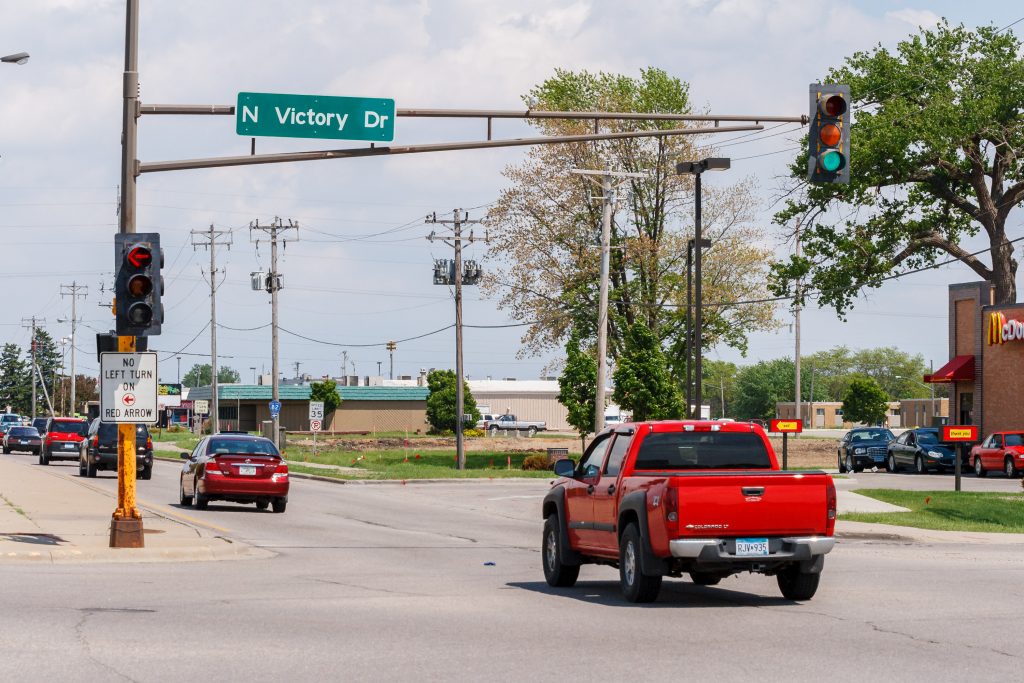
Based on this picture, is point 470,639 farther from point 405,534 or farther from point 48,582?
point 405,534

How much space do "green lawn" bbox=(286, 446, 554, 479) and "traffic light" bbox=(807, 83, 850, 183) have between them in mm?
28079

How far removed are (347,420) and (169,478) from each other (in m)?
80.6

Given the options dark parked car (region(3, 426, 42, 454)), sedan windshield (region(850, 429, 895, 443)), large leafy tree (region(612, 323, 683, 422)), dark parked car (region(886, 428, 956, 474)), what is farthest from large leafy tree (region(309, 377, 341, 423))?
dark parked car (region(886, 428, 956, 474))

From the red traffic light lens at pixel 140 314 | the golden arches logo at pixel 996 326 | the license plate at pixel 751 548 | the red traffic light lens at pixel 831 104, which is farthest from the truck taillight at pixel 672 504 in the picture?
the golden arches logo at pixel 996 326

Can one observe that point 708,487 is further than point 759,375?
No

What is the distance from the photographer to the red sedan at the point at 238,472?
2859 cm

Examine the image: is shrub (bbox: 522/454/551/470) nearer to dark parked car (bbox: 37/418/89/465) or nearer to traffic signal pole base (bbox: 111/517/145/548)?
dark parked car (bbox: 37/418/89/465)

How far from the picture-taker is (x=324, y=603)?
45.5ft

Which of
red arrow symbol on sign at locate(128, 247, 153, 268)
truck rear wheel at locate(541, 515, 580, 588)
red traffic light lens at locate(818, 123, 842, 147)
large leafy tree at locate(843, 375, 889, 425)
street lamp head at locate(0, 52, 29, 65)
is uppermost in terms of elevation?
street lamp head at locate(0, 52, 29, 65)

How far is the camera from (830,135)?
18969 mm

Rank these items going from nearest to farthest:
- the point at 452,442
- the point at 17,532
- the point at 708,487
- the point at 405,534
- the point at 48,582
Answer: the point at 708,487 → the point at 48,582 → the point at 17,532 → the point at 405,534 → the point at 452,442

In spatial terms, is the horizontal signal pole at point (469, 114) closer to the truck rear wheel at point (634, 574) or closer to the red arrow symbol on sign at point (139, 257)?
the red arrow symbol on sign at point (139, 257)

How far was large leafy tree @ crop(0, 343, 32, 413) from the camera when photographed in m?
180

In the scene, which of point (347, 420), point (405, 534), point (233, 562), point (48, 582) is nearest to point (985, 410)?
point (405, 534)
